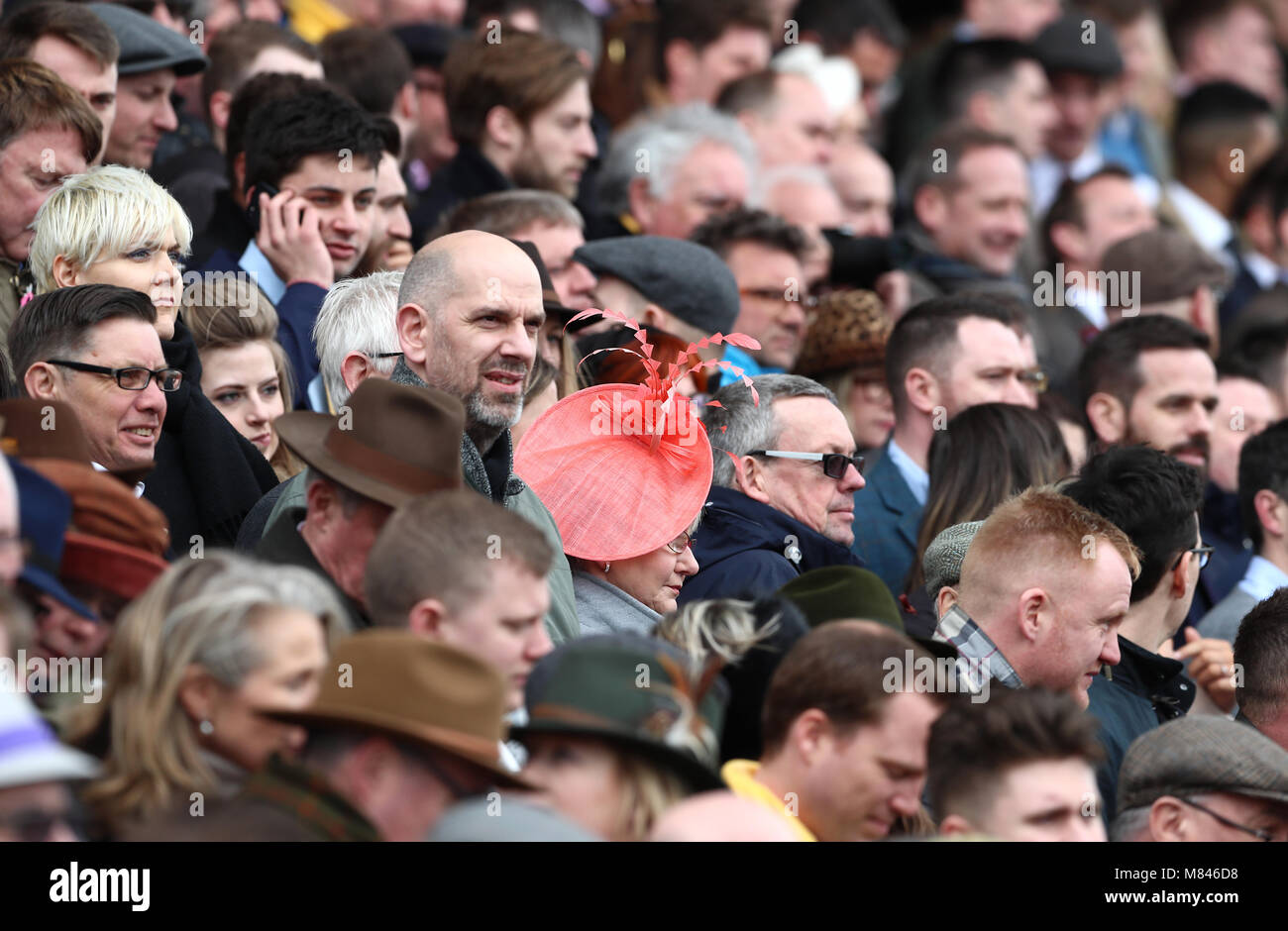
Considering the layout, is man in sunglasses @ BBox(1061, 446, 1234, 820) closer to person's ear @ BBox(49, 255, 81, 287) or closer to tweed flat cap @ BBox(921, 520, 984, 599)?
tweed flat cap @ BBox(921, 520, 984, 599)

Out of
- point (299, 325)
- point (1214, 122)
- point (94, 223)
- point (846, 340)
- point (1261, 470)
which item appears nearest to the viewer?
point (94, 223)

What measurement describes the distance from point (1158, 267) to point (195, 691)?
7255 mm

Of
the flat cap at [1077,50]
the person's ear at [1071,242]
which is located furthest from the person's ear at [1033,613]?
the flat cap at [1077,50]

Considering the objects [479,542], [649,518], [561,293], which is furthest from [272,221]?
[479,542]

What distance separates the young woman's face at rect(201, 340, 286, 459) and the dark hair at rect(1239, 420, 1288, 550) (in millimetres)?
3973

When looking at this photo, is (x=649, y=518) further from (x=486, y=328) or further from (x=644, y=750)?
(x=644, y=750)

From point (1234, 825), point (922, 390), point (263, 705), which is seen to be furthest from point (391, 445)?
point (922, 390)

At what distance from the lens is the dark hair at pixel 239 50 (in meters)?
8.46

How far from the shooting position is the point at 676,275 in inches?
306

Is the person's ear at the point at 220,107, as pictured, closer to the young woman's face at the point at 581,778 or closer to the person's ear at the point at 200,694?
the person's ear at the point at 200,694

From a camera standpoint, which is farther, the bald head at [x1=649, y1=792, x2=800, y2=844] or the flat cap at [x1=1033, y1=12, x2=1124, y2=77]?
the flat cap at [x1=1033, y1=12, x2=1124, y2=77]

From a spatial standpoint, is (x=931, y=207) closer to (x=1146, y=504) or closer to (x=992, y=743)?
(x=1146, y=504)

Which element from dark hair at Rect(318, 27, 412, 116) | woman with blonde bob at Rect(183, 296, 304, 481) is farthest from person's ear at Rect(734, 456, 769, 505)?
dark hair at Rect(318, 27, 412, 116)

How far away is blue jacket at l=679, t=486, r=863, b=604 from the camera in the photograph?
6266 mm
